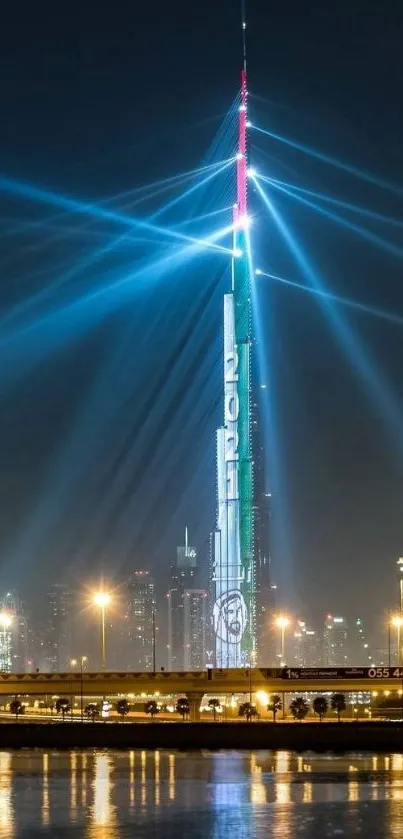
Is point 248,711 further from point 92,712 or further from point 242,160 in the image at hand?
point 242,160

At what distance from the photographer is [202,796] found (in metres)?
29.1

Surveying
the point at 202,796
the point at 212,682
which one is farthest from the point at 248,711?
the point at 202,796

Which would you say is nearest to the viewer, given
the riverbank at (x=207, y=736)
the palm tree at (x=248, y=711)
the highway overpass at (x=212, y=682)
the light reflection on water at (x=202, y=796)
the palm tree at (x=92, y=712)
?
the light reflection on water at (x=202, y=796)

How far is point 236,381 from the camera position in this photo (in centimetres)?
10888

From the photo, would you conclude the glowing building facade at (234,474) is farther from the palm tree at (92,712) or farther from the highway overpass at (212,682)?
the palm tree at (92,712)

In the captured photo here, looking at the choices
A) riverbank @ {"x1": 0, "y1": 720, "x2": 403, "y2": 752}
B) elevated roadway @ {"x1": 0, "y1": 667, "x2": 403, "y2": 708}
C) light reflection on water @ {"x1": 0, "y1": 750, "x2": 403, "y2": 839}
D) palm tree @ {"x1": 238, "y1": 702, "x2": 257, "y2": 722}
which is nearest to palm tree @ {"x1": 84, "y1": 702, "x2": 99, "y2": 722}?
elevated roadway @ {"x1": 0, "y1": 667, "x2": 403, "y2": 708}

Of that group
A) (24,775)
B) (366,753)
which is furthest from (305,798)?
(366,753)

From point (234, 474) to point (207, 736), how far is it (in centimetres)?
6319

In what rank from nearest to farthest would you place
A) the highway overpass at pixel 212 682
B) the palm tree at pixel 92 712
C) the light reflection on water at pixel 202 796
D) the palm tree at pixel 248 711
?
the light reflection on water at pixel 202 796
the palm tree at pixel 248 711
the palm tree at pixel 92 712
the highway overpass at pixel 212 682

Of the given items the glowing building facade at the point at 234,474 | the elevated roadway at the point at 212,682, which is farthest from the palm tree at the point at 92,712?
the glowing building facade at the point at 234,474

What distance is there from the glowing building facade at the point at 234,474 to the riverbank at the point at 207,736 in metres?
61.3

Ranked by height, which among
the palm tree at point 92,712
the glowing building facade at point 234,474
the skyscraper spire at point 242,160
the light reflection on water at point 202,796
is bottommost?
the palm tree at point 92,712

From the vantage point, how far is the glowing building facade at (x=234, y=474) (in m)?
108

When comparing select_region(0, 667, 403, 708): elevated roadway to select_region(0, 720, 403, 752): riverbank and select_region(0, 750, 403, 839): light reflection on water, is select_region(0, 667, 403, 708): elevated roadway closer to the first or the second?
select_region(0, 720, 403, 752): riverbank
